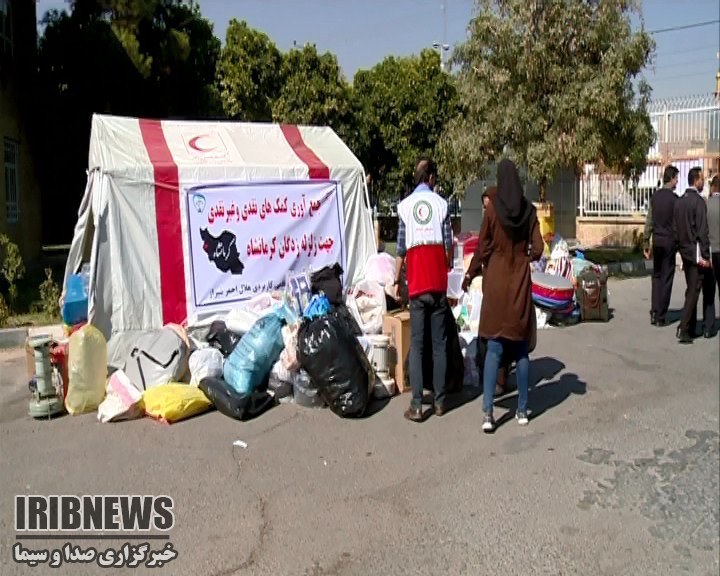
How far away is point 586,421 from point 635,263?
10.4 metres

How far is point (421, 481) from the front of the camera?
4.71 metres

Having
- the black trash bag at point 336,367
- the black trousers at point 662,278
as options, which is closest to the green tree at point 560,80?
the black trousers at point 662,278

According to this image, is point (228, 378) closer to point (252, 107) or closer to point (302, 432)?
point (302, 432)

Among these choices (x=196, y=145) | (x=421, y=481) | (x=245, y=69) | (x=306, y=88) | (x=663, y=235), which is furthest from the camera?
(x=306, y=88)

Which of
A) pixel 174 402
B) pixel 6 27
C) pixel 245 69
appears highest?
pixel 6 27

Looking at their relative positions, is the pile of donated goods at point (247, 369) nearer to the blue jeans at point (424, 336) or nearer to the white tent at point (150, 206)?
the blue jeans at point (424, 336)

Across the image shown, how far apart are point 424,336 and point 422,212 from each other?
3.16 feet

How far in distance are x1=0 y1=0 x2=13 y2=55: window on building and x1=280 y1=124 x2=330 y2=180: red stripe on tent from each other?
834cm

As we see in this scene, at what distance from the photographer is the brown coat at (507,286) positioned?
17.6ft

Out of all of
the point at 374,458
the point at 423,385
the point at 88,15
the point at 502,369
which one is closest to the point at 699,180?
the point at 502,369

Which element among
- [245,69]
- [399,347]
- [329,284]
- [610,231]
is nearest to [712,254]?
[399,347]

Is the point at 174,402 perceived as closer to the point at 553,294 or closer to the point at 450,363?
the point at 450,363

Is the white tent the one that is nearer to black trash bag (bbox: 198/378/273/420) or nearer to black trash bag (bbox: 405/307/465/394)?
black trash bag (bbox: 198/378/273/420)

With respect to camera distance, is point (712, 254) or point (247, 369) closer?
point (247, 369)
